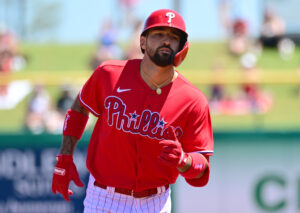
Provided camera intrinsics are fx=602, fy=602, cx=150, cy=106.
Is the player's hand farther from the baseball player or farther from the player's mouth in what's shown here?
the player's mouth

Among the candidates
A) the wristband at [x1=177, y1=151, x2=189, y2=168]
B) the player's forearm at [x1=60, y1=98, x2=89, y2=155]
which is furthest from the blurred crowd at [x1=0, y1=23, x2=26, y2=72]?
the wristband at [x1=177, y1=151, x2=189, y2=168]

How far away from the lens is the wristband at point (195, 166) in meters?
3.59

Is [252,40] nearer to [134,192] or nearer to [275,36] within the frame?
[275,36]

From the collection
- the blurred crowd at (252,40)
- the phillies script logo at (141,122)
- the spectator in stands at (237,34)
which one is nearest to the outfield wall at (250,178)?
the blurred crowd at (252,40)

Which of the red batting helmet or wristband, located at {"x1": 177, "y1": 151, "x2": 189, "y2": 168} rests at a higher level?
the red batting helmet

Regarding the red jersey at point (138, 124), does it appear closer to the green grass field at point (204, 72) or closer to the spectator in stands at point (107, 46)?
the green grass field at point (204, 72)

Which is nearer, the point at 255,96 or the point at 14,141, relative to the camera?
the point at 14,141

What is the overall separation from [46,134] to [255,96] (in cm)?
309

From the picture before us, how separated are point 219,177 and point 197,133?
296cm

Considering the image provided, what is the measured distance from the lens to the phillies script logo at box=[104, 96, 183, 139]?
146 inches

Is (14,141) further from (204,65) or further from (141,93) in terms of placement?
(204,65)

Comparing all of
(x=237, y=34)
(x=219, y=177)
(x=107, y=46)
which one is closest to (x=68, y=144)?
(x=219, y=177)

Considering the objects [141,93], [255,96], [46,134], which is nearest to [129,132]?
[141,93]

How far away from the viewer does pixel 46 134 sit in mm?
6594
